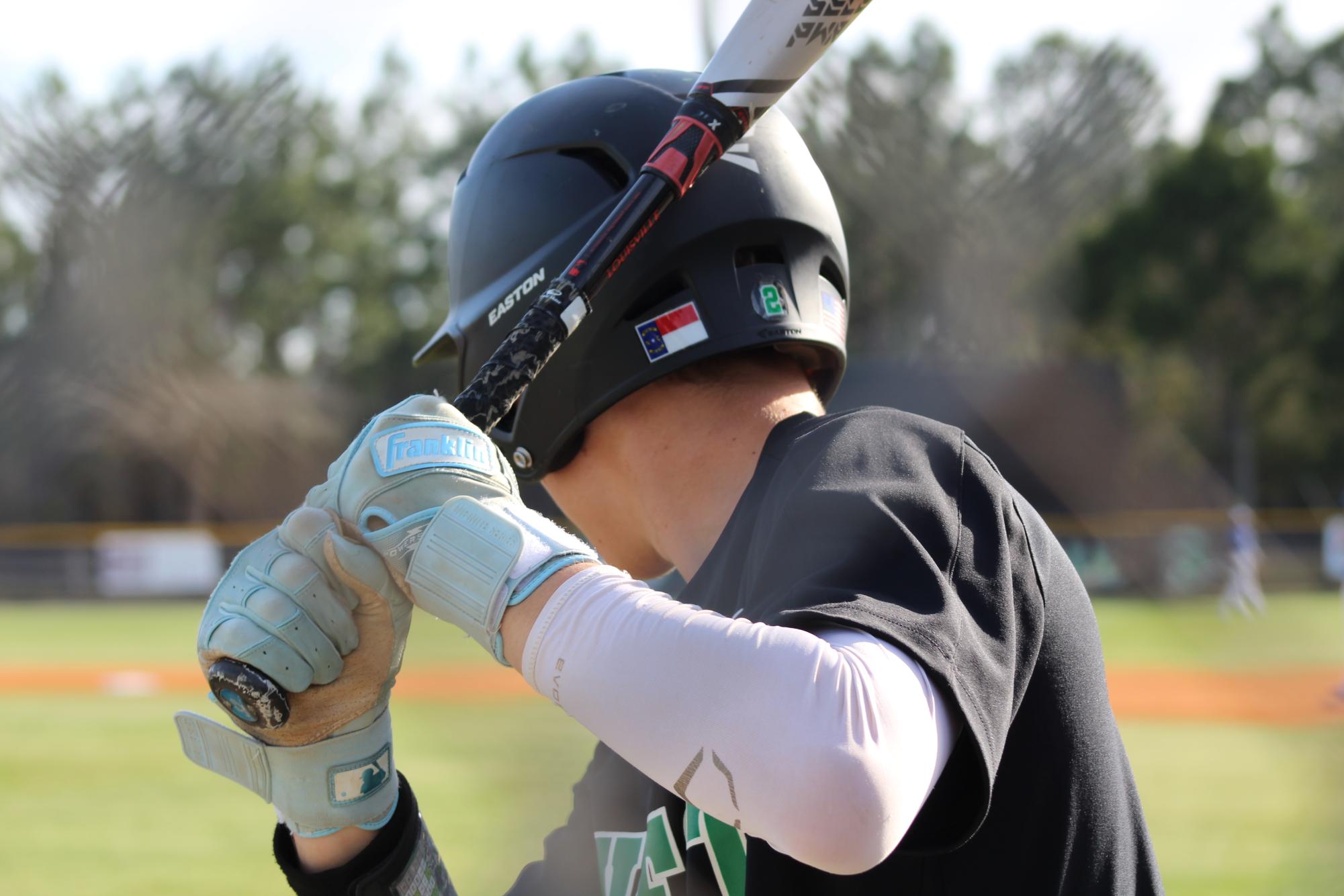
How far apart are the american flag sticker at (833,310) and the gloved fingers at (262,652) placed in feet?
2.80

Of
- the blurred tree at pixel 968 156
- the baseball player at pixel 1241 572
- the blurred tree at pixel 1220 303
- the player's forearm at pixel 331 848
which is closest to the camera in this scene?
the player's forearm at pixel 331 848

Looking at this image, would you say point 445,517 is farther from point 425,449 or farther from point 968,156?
point 968,156

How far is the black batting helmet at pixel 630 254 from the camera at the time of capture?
5.45 ft

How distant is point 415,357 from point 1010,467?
11372 millimetres

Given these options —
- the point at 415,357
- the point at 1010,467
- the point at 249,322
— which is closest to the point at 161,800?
the point at 415,357

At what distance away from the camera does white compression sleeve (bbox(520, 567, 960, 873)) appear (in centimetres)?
100

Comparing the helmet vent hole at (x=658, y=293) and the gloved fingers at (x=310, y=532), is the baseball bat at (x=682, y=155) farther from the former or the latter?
the gloved fingers at (x=310, y=532)

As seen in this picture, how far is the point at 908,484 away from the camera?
3.76ft

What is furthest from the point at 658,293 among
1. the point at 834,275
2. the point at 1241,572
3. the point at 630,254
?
the point at 1241,572

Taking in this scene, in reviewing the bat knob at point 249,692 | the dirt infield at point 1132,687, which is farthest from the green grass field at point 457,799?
the bat knob at point 249,692

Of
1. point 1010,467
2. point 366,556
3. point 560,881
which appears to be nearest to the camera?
point 366,556

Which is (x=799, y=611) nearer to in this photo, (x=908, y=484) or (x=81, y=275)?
(x=908, y=484)

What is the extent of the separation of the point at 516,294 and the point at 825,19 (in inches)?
24.0

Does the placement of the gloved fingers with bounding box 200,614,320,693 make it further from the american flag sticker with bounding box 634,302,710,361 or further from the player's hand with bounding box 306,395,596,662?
the american flag sticker with bounding box 634,302,710,361
